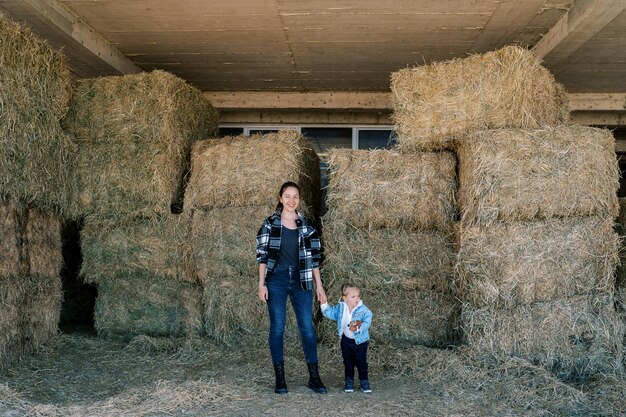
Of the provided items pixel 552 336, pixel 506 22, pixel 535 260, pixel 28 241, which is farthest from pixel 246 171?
pixel 506 22

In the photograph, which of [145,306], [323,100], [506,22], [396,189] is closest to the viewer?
[396,189]

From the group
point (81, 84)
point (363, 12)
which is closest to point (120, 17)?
point (81, 84)

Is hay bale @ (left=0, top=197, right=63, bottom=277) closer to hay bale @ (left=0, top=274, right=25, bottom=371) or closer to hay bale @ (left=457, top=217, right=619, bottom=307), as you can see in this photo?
hay bale @ (left=0, top=274, right=25, bottom=371)

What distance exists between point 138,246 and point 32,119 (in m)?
1.46

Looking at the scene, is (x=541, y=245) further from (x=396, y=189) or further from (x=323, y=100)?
(x=323, y=100)

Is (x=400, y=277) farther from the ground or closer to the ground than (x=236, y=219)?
closer to the ground

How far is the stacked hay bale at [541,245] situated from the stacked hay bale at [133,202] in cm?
264

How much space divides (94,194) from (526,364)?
157 inches

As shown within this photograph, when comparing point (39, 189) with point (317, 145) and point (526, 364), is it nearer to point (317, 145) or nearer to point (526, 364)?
point (526, 364)

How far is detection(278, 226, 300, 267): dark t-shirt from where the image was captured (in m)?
4.43

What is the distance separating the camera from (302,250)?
4.46 metres

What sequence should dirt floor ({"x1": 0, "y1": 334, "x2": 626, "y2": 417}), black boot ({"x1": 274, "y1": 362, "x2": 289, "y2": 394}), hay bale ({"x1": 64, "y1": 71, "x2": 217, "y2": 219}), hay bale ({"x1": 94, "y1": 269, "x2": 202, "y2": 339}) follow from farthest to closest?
hay bale ({"x1": 94, "y1": 269, "x2": 202, "y2": 339}) < hay bale ({"x1": 64, "y1": 71, "x2": 217, "y2": 219}) < black boot ({"x1": 274, "y1": 362, "x2": 289, "y2": 394}) < dirt floor ({"x1": 0, "y1": 334, "x2": 626, "y2": 417})

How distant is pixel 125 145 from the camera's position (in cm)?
597

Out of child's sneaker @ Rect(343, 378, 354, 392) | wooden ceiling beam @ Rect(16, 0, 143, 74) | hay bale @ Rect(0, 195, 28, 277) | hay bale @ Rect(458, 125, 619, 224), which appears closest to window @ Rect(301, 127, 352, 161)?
wooden ceiling beam @ Rect(16, 0, 143, 74)
